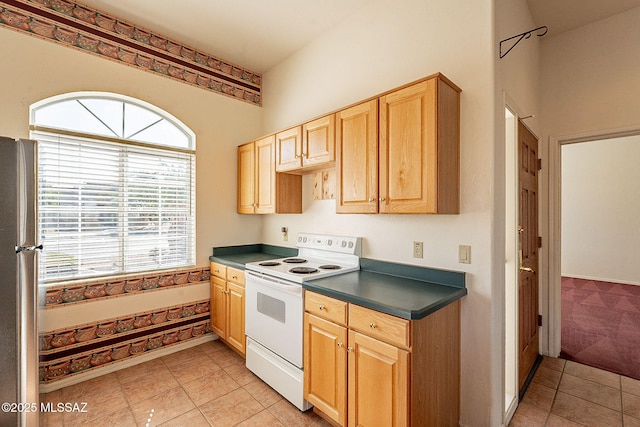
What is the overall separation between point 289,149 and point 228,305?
165 centimetres

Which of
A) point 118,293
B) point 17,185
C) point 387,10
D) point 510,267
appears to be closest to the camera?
point 17,185

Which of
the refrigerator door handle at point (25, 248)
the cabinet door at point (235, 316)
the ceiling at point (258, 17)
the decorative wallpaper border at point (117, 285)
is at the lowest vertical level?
the cabinet door at point (235, 316)

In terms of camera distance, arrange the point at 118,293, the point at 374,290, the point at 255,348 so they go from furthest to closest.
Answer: the point at 118,293 < the point at 255,348 < the point at 374,290

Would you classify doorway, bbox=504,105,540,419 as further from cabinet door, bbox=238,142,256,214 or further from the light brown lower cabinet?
cabinet door, bbox=238,142,256,214

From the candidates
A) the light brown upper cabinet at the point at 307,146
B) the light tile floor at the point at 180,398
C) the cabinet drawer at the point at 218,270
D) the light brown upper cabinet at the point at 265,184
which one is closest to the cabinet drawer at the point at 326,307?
the light tile floor at the point at 180,398

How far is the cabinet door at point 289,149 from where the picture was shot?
2643 millimetres

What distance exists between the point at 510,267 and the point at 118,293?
328 centimetres

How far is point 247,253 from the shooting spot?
3.53 meters

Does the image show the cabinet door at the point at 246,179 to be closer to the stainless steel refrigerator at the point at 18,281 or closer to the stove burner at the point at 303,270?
the stove burner at the point at 303,270

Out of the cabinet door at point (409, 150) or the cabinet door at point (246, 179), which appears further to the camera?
the cabinet door at point (246, 179)

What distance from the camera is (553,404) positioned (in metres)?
2.11

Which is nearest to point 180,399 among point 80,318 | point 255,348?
point 255,348

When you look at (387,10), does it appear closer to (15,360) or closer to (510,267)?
(510,267)

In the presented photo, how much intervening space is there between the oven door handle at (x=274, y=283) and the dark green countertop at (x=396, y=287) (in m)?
0.08
